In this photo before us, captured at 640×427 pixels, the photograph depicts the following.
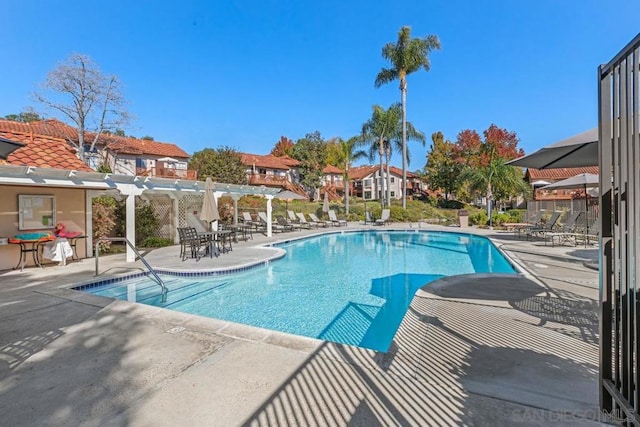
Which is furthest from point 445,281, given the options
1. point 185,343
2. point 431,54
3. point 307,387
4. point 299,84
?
point 431,54

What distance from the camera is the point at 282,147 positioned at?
5344 cm

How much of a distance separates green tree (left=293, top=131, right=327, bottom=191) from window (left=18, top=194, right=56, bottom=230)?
3119 centimetres

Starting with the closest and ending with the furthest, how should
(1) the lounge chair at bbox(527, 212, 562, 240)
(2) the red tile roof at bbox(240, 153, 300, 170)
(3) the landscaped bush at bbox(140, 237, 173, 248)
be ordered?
(1) the lounge chair at bbox(527, 212, 562, 240)
(3) the landscaped bush at bbox(140, 237, 173, 248)
(2) the red tile roof at bbox(240, 153, 300, 170)

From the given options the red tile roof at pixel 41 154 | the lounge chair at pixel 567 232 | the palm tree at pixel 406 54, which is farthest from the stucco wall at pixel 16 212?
the palm tree at pixel 406 54

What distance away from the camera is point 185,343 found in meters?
3.60

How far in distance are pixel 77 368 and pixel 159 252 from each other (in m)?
9.20

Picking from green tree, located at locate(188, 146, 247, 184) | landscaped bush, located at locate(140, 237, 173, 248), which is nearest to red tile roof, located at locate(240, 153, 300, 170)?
green tree, located at locate(188, 146, 247, 184)

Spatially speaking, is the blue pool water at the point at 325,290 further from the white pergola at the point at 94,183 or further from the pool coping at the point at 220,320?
the white pergola at the point at 94,183

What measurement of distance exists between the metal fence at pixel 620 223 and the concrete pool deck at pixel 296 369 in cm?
39

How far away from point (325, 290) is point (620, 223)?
5995 mm

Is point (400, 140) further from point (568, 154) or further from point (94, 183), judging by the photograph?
point (568, 154)

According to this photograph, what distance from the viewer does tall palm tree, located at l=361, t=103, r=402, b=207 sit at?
1124 inches

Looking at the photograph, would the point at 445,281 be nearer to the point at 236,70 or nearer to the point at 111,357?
the point at 111,357

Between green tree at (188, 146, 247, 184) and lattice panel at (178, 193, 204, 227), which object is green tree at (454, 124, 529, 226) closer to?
green tree at (188, 146, 247, 184)
